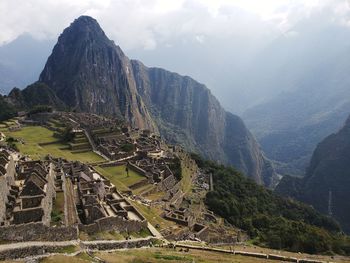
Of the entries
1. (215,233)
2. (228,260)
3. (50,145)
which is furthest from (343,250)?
(50,145)

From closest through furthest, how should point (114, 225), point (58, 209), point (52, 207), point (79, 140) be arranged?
point (58, 209), point (52, 207), point (114, 225), point (79, 140)

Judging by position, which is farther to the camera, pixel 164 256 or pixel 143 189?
pixel 143 189

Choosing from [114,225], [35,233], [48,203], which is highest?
[48,203]

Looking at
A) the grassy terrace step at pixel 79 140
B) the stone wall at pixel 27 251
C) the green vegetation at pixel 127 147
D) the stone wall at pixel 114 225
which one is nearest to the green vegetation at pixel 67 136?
the grassy terrace step at pixel 79 140

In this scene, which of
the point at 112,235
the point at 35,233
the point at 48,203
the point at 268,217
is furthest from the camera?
the point at 268,217

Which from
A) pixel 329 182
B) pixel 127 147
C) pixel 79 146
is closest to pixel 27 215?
pixel 127 147

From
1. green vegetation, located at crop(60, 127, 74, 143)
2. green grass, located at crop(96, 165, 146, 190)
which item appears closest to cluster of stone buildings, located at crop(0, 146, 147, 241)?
green grass, located at crop(96, 165, 146, 190)

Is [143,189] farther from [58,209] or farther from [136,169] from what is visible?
[58,209]

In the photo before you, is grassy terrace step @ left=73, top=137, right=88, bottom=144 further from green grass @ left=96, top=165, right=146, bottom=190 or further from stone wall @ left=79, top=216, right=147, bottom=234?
stone wall @ left=79, top=216, right=147, bottom=234
